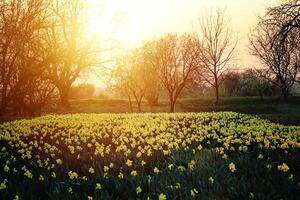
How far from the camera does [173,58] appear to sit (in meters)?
42.2

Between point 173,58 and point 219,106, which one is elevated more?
point 173,58

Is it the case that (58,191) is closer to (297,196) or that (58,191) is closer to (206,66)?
(297,196)

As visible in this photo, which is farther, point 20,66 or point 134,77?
point 134,77

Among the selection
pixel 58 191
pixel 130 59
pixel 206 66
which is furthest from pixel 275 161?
pixel 130 59

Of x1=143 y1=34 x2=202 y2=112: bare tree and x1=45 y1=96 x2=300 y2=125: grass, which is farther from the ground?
x1=143 y1=34 x2=202 y2=112: bare tree

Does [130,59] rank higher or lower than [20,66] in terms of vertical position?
higher

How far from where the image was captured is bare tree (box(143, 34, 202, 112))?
40.8 metres

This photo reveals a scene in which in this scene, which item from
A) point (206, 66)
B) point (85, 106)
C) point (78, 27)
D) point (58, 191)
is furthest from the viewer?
point (85, 106)

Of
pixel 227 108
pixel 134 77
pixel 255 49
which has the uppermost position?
pixel 255 49

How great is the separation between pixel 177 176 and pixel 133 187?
30.4 inches

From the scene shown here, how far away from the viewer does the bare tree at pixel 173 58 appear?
4075 cm

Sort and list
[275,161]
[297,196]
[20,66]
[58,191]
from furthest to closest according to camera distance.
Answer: [20,66]
[275,161]
[58,191]
[297,196]

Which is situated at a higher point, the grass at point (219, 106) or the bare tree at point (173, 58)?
the bare tree at point (173, 58)

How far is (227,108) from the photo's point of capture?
42812 mm
